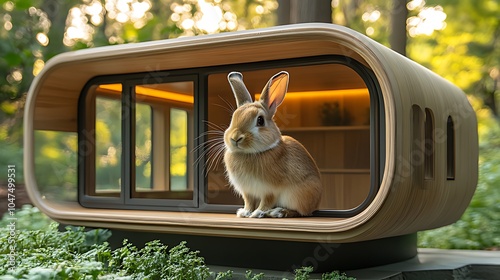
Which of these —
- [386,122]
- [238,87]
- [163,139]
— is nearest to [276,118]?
[163,139]

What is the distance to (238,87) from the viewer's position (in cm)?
453

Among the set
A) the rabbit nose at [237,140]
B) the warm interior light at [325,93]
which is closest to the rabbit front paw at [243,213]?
the rabbit nose at [237,140]

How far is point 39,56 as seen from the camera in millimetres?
7324

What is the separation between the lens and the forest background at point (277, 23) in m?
7.12

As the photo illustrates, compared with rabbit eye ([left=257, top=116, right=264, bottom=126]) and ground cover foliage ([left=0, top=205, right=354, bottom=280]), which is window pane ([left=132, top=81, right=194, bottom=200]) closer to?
ground cover foliage ([left=0, top=205, right=354, bottom=280])

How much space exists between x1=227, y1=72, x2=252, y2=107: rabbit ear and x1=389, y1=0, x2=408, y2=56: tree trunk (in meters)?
4.56

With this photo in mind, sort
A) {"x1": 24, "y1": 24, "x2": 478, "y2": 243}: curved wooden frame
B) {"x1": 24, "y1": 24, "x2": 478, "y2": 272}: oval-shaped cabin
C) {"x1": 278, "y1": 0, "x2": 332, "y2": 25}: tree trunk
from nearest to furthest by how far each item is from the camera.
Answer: {"x1": 24, "y1": 24, "x2": 478, "y2": 243}: curved wooden frame < {"x1": 24, "y1": 24, "x2": 478, "y2": 272}: oval-shaped cabin < {"x1": 278, "y1": 0, "x2": 332, "y2": 25}: tree trunk

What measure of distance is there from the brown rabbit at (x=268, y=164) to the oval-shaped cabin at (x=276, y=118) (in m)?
0.20

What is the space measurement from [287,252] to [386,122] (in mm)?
1256

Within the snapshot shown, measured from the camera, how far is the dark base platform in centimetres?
431

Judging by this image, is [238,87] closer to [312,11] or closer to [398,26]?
[312,11]

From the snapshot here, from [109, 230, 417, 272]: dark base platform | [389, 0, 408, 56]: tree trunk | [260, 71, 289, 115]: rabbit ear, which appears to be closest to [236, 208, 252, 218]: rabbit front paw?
[109, 230, 417, 272]: dark base platform

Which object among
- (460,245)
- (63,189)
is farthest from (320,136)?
(63,189)

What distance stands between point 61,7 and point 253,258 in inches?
239
